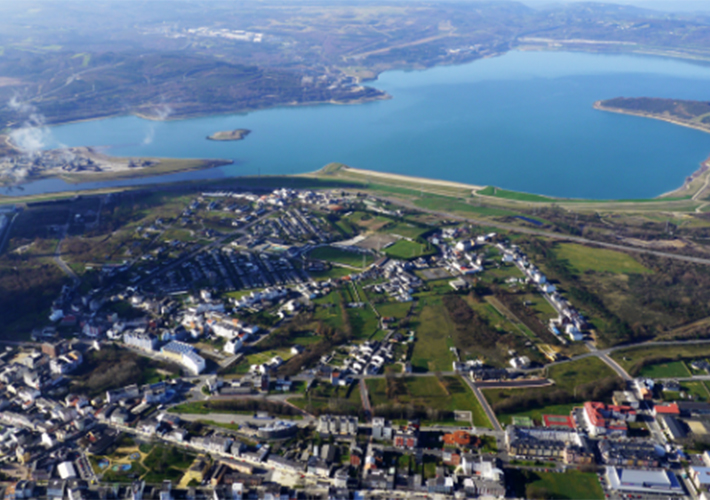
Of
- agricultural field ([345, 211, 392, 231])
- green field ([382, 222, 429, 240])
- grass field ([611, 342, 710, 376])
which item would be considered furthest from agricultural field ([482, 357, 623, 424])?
agricultural field ([345, 211, 392, 231])

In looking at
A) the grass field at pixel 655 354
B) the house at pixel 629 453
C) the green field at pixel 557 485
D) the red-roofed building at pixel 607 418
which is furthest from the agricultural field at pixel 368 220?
the green field at pixel 557 485

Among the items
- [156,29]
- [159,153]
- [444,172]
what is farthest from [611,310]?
[156,29]

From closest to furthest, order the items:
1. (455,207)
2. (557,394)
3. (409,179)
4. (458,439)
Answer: (458,439) → (557,394) → (455,207) → (409,179)

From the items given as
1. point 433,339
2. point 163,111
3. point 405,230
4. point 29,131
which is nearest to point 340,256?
point 405,230

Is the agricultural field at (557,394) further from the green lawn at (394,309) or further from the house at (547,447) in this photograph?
the green lawn at (394,309)

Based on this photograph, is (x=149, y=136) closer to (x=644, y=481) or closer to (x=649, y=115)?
(x=649, y=115)

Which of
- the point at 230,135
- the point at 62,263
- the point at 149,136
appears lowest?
the point at 149,136

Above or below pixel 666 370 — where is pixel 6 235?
below
